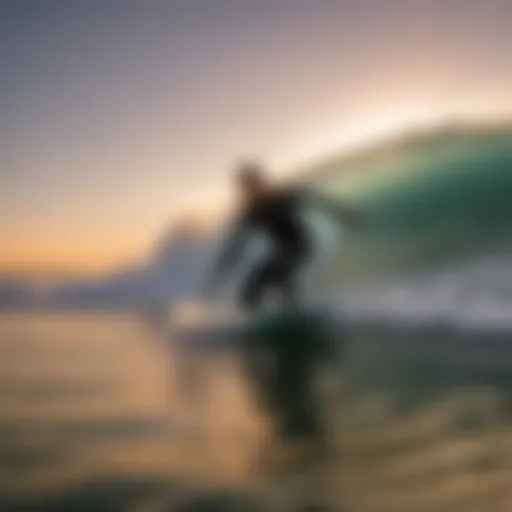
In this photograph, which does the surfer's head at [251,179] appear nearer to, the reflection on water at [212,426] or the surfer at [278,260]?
the surfer at [278,260]

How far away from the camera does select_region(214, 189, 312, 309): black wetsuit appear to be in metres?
1.21

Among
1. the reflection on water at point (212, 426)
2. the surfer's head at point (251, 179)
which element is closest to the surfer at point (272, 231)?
the surfer's head at point (251, 179)

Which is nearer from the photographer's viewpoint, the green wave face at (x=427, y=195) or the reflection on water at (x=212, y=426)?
the reflection on water at (x=212, y=426)

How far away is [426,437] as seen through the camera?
1.06 m

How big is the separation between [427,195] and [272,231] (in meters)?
0.27

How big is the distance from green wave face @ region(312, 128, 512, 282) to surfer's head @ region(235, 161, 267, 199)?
89mm

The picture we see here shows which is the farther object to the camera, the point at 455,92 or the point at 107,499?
the point at 455,92

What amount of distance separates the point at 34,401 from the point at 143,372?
17 cm

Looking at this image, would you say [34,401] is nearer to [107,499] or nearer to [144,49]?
[107,499]

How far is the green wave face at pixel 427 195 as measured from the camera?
1215 millimetres

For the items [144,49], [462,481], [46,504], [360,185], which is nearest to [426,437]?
[462,481]

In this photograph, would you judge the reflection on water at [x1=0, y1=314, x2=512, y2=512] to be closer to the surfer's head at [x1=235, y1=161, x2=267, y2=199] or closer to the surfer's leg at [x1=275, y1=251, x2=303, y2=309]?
the surfer's leg at [x1=275, y1=251, x2=303, y2=309]

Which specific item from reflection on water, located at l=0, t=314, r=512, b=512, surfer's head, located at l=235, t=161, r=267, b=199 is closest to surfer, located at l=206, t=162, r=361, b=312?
surfer's head, located at l=235, t=161, r=267, b=199

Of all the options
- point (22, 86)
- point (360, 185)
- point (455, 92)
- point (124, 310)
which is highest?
point (22, 86)
